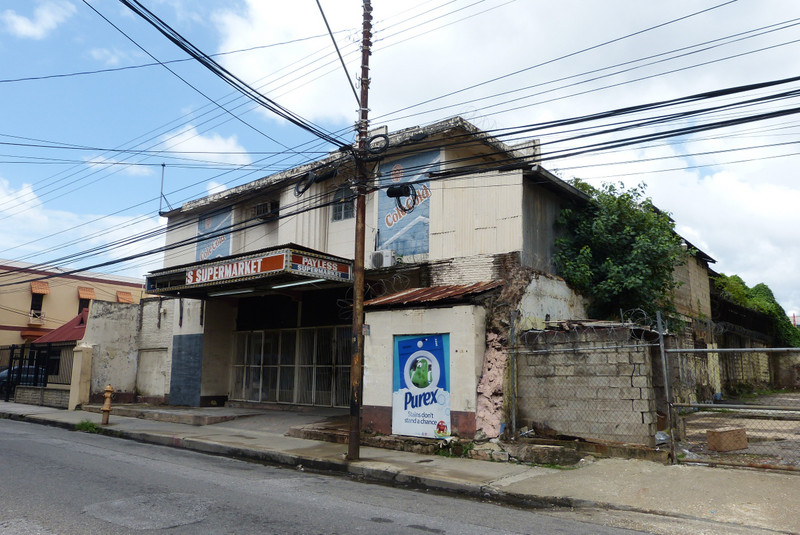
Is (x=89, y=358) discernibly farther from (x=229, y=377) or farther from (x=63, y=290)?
(x=63, y=290)

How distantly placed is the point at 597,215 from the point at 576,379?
5.81 meters

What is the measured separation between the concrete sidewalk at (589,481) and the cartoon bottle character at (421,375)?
1427 millimetres

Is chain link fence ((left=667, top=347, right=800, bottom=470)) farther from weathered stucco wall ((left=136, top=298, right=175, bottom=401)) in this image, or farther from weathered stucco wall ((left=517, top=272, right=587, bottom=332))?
weathered stucco wall ((left=136, top=298, right=175, bottom=401))

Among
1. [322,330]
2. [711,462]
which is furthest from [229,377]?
[711,462]

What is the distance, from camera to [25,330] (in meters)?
39.0

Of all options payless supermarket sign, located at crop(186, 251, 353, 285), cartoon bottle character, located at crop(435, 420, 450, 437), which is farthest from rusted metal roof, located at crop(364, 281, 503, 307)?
cartoon bottle character, located at crop(435, 420, 450, 437)

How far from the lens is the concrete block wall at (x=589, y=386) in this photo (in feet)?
32.7

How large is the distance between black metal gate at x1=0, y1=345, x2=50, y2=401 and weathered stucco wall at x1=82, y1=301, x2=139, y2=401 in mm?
3600

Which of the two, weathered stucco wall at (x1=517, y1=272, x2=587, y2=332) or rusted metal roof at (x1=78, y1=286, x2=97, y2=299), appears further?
rusted metal roof at (x1=78, y1=286, x2=97, y2=299)

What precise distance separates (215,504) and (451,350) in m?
5.91

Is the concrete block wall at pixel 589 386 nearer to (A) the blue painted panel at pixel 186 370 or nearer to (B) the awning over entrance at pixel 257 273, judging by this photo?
(B) the awning over entrance at pixel 257 273

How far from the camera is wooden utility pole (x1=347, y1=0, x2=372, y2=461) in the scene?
34.9ft

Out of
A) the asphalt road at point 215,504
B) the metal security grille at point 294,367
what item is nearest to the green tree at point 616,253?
the metal security grille at point 294,367

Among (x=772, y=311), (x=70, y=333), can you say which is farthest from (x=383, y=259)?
(x=772, y=311)
